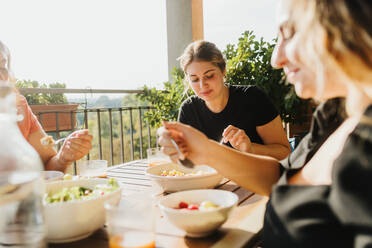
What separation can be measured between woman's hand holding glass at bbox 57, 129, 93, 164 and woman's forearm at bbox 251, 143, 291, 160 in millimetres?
939

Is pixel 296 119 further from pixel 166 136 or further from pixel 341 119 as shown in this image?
pixel 166 136

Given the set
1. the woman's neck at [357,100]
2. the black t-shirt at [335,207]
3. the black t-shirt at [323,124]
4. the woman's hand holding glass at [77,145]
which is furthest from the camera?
the woman's hand holding glass at [77,145]

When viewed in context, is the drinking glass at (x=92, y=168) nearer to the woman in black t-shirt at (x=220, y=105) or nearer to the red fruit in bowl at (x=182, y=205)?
the red fruit in bowl at (x=182, y=205)

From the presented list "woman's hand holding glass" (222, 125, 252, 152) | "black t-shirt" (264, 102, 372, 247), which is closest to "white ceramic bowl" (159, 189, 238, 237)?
"black t-shirt" (264, 102, 372, 247)

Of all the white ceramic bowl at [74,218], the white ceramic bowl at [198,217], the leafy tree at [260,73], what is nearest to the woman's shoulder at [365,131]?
the white ceramic bowl at [198,217]

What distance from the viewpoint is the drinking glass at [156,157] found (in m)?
1.51

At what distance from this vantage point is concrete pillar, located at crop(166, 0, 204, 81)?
13.3 feet

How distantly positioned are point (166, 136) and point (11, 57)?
4.29ft

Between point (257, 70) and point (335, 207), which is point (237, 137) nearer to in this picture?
point (335, 207)

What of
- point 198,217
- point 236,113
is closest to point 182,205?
point 198,217

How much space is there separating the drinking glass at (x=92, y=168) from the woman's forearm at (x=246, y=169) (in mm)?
580

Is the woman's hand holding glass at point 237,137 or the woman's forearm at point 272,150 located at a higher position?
the woman's hand holding glass at point 237,137

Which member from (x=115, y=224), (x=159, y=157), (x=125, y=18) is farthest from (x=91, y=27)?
(x=115, y=224)

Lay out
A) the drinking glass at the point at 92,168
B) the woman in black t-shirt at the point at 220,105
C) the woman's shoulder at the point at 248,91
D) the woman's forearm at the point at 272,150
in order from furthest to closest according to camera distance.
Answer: the woman's shoulder at the point at 248,91, the woman in black t-shirt at the point at 220,105, the woman's forearm at the point at 272,150, the drinking glass at the point at 92,168
